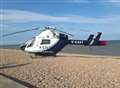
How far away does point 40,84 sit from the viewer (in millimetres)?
14445

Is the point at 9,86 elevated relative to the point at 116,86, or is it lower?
elevated

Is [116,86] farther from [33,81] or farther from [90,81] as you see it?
[33,81]

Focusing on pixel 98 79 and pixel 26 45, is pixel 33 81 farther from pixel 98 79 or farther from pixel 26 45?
pixel 26 45

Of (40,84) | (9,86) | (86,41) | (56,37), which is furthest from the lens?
(86,41)

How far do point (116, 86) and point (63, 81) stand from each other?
7.44 feet

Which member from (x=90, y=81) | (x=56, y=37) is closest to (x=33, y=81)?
(x=90, y=81)

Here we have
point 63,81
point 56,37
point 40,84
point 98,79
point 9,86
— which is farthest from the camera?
point 56,37

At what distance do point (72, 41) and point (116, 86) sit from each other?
18.5 metres

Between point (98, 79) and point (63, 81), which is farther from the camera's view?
point (98, 79)

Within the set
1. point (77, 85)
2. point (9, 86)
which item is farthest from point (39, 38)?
point (9, 86)

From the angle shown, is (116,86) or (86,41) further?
(86,41)

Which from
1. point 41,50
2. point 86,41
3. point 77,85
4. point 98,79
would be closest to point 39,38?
point 41,50

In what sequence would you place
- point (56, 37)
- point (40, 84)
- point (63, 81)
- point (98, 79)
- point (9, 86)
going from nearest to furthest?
point (9, 86) → point (40, 84) → point (63, 81) → point (98, 79) → point (56, 37)

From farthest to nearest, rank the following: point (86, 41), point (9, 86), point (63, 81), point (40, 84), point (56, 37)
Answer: point (86, 41) → point (56, 37) → point (63, 81) → point (40, 84) → point (9, 86)
